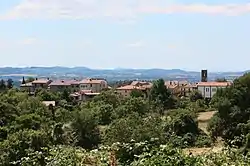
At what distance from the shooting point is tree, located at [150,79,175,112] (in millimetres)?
46375

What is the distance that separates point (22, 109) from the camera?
35375 mm

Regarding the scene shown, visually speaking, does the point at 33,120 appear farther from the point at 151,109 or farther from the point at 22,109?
the point at 151,109

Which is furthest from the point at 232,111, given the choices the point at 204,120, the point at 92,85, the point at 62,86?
the point at 92,85

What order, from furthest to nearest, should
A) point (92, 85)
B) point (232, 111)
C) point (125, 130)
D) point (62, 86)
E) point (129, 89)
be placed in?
point (92, 85)
point (62, 86)
point (129, 89)
point (232, 111)
point (125, 130)

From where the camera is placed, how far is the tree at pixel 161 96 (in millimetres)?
46375

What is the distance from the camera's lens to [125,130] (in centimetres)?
2492

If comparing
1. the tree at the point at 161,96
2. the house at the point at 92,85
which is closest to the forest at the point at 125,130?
the tree at the point at 161,96

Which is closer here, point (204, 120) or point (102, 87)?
point (204, 120)

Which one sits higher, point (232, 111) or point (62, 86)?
point (232, 111)

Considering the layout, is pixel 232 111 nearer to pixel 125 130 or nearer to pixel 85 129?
pixel 125 130

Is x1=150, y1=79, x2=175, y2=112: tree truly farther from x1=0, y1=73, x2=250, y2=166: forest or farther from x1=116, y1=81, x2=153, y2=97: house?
x1=116, y1=81, x2=153, y2=97: house

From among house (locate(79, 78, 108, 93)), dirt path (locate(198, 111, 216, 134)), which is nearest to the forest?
dirt path (locate(198, 111, 216, 134))

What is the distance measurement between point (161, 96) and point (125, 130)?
22.2 m

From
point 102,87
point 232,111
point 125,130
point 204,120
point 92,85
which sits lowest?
point 102,87
